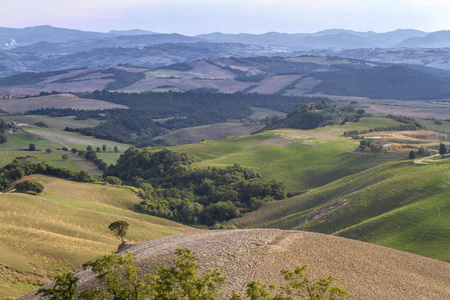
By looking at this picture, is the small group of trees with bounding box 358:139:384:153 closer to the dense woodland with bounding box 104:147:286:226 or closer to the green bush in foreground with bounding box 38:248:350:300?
the dense woodland with bounding box 104:147:286:226

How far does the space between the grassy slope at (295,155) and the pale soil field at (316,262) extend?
57.7 metres

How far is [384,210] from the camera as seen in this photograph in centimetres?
6153

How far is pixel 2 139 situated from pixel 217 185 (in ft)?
288

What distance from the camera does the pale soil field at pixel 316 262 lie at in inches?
1325

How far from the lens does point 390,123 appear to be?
163375mm

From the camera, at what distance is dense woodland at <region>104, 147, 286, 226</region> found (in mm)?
85938

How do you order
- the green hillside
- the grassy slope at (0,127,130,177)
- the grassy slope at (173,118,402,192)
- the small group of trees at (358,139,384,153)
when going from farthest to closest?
the grassy slope at (0,127,130,177) → the small group of trees at (358,139,384,153) → the grassy slope at (173,118,402,192) → the green hillside

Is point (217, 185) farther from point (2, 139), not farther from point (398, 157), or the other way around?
point (2, 139)

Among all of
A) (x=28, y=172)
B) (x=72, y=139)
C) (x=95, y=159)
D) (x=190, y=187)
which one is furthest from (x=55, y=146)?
(x=28, y=172)

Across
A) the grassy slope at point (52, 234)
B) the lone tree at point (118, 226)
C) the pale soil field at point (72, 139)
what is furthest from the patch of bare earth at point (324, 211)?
the pale soil field at point (72, 139)

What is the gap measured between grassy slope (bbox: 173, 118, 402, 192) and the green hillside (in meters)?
16.7

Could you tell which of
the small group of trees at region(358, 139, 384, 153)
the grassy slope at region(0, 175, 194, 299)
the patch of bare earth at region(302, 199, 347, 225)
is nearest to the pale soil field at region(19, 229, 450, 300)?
the grassy slope at region(0, 175, 194, 299)

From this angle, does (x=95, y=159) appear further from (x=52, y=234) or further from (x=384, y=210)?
(x=384, y=210)

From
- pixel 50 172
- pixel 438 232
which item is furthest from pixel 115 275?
pixel 50 172
